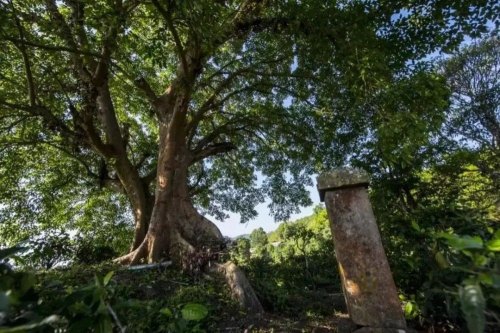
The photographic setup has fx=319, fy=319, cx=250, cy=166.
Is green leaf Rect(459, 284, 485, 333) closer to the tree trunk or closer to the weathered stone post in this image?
the weathered stone post

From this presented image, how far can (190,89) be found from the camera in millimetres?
6996

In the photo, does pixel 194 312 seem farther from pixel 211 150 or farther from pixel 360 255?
pixel 211 150

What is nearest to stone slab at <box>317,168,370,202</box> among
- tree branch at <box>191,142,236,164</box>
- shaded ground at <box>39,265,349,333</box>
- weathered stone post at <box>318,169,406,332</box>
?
weathered stone post at <box>318,169,406,332</box>

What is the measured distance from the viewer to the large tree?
15.9 feet

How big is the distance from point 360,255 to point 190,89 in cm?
546

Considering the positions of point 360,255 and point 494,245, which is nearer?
point 494,245

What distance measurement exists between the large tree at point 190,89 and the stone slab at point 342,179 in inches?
89.7

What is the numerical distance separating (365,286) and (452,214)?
1.46m

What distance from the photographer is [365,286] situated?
254 cm

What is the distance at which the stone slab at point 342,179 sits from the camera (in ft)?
9.18

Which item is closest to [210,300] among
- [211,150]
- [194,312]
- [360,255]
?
[360,255]

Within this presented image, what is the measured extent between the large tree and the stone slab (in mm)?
2279

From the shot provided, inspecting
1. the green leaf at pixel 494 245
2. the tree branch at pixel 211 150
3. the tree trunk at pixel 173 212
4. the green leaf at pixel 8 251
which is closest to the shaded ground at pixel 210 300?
the tree trunk at pixel 173 212

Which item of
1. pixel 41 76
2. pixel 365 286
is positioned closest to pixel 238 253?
pixel 365 286
